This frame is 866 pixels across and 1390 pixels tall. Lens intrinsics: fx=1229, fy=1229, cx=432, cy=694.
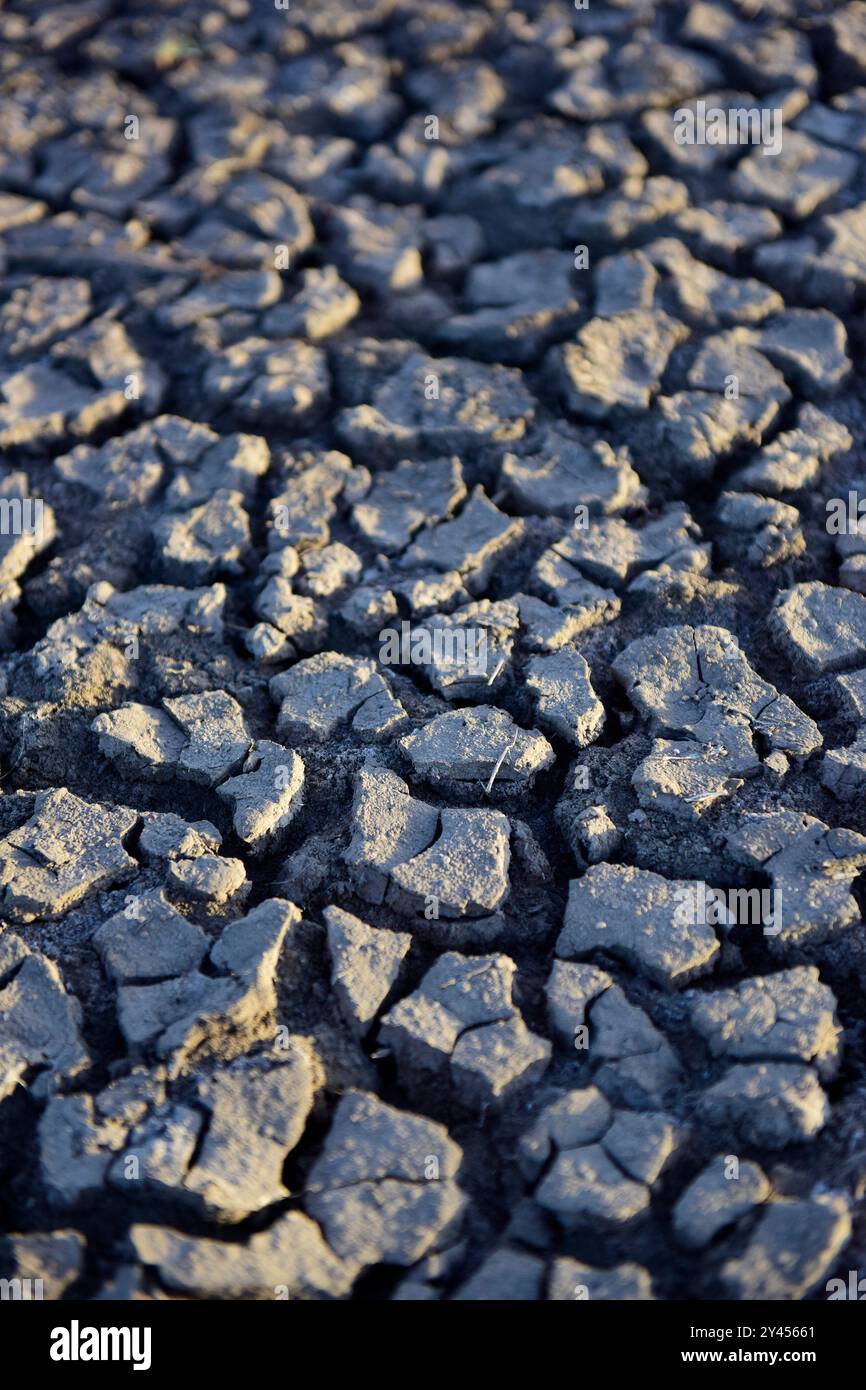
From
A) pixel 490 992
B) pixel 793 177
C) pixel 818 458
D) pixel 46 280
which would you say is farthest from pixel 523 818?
pixel 793 177

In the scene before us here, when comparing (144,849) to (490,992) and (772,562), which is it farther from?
(772,562)

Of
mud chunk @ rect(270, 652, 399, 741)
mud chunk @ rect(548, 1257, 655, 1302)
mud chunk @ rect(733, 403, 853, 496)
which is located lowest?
mud chunk @ rect(548, 1257, 655, 1302)

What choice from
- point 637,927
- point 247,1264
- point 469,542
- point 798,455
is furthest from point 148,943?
point 798,455

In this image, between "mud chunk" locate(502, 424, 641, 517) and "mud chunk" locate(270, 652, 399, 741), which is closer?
"mud chunk" locate(270, 652, 399, 741)

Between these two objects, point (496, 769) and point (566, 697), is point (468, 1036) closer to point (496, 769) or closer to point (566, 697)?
point (496, 769)

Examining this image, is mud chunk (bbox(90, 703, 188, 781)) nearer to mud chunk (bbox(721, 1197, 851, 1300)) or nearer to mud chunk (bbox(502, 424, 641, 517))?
mud chunk (bbox(502, 424, 641, 517))

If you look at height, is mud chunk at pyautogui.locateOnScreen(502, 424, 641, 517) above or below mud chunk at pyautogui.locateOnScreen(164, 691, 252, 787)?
above

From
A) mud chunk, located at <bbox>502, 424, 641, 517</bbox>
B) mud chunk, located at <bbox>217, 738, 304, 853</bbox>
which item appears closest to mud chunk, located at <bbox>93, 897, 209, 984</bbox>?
mud chunk, located at <bbox>217, 738, 304, 853</bbox>

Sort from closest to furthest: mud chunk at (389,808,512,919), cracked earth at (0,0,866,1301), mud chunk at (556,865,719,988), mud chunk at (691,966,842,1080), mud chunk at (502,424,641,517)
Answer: cracked earth at (0,0,866,1301)
mud chunk at (691,966,842,1080)
mud chunk at (556,865,719,988)
mud chunk at (389,808,512,919)
mud chunk at (502,424,641,517)
